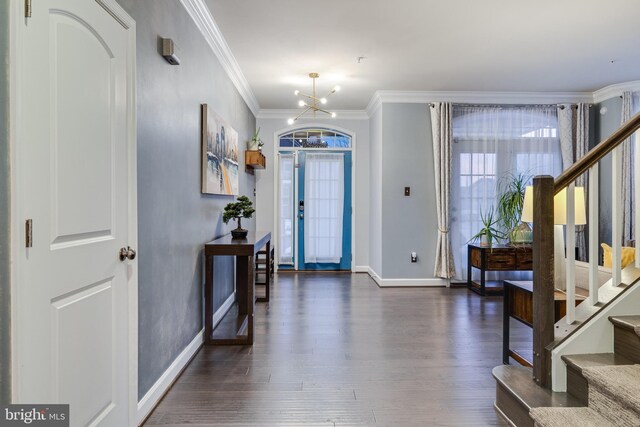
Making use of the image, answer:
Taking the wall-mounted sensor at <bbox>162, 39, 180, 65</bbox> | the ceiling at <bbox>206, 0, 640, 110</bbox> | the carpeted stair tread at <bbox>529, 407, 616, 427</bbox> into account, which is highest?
the ceiling at <bbox>206, 0, 640, 110</bbox>

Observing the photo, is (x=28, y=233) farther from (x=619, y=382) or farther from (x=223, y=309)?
(x=223, y=309)

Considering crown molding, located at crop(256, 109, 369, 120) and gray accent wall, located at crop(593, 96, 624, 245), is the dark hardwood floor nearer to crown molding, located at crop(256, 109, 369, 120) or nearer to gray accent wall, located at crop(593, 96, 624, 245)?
gray accent wall, located at crop(593, 96, 624, 245)

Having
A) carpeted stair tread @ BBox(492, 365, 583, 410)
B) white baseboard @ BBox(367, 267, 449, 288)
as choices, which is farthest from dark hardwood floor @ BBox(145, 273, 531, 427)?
white baseboard @ BBox(367, 267, 449, 288)

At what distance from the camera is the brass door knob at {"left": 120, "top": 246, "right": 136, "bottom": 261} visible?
1754 millimetres

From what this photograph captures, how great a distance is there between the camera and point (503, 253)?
4.92m

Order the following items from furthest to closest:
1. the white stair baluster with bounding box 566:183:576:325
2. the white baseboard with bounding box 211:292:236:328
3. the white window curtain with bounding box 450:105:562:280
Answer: the white window curtain with bounding box 450:105:562:280, the white baseboard with bounding box 211:292:236:328, the white stair baluster with bounding box 566:183:576:325

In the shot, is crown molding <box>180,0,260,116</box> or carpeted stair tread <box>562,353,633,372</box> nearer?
carpeted stair tread <box>562,353,633,372</box>

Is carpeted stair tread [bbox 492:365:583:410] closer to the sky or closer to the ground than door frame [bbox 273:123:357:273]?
closer to the ground

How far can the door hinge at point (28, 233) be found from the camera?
1175 mm

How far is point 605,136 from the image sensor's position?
5219 millimetres

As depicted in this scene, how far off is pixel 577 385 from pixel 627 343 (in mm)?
307

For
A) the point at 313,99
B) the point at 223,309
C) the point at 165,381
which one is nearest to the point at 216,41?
the point at 313,99

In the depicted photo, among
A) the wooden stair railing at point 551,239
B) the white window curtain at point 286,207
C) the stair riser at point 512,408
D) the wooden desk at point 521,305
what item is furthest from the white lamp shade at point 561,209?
the white window curtain at point 286,207

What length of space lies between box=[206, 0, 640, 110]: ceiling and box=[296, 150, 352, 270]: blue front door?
1519mm
